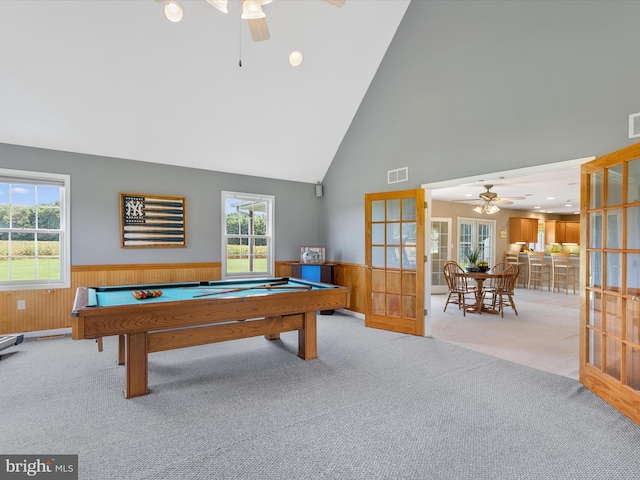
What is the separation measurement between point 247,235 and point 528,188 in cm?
571

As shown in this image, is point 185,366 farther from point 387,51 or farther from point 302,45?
point 387,51

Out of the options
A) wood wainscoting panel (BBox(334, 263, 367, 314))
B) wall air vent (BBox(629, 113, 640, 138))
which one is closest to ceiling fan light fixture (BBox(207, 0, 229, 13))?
wall air vent (BBox(629, 113, 640, 138))

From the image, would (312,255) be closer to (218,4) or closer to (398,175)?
(398,175)

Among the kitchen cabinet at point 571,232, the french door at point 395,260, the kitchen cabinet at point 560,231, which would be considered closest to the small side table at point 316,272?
the french door at point 395,260

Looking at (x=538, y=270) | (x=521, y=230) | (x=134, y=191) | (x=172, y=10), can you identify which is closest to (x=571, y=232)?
(x=521, y=230)

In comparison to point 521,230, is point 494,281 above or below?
below

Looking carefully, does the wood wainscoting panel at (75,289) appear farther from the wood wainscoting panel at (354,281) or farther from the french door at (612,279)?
the french door at (612,279)

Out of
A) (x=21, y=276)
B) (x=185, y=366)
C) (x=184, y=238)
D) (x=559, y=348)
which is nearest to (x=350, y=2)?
(x=184, y=238)

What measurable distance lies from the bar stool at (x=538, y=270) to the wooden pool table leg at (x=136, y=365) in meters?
9.74

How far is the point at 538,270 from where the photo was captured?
359 inches

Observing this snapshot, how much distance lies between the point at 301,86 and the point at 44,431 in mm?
A: 4432

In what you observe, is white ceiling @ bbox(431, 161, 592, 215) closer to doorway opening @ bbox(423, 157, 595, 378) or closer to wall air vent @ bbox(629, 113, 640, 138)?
doorway opening @ bbox(423, 157, 595, 378)

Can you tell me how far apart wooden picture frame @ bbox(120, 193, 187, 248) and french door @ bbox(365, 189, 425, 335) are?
2.88 m

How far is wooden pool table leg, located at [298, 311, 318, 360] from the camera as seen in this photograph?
3400 mm
